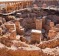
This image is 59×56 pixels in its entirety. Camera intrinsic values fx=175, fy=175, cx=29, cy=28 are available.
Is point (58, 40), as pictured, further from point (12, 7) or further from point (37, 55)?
point (12, 7)

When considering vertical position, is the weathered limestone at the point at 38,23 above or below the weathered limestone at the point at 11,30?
below

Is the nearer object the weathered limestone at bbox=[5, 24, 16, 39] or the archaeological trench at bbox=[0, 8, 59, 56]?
the archaeological trench at bbox=[0, 8, 59, 56]

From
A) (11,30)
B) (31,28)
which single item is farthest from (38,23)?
(11,30)

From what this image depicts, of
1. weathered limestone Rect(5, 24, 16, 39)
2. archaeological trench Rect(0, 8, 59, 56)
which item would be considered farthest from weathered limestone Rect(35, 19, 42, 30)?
weathered limestone Rect(5, 24, 16, 39)

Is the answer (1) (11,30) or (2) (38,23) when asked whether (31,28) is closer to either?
(2) (38,23)

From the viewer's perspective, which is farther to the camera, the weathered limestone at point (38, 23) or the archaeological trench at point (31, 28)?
the weathered limestone at point (38, 23)

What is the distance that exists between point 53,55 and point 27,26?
10392 mm

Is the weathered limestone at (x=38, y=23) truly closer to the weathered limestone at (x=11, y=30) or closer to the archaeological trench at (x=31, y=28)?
the archaeological trench at (x=31, y=28)

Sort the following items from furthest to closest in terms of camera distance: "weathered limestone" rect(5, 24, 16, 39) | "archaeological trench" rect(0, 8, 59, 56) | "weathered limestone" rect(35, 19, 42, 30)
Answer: "weathered limestone" rect(35, 19, 42, 30) → "weathered limestone" rect(5, 24, 16, 39) → "archaeological trench" rect(0, 8, 59, 56)

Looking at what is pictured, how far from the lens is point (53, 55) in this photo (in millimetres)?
7371

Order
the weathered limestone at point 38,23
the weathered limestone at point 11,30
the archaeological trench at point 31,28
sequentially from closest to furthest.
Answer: the archaeological trench at point 31,28 → the weathered limestone at point 11,30 → the weathered limestone at point 38,23

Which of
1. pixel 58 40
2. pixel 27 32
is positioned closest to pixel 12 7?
pixel 27 32

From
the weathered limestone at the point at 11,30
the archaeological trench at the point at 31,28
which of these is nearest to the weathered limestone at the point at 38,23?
the archaeological trench at the point at 31,28

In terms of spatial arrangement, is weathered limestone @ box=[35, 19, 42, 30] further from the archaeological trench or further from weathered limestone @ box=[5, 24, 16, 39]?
weathered limestone @ box=[5, 24, 16, 39]
